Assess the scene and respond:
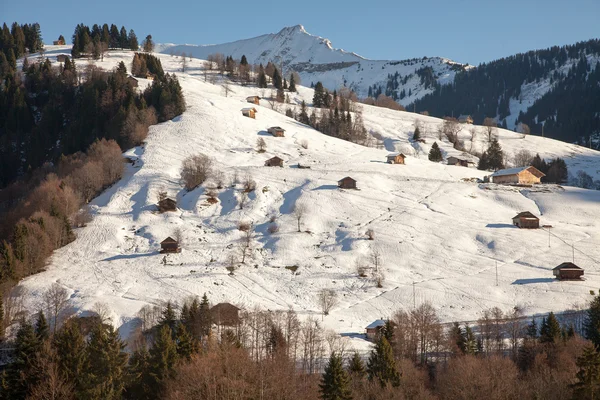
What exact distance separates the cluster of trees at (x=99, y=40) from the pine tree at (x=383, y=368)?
130 m

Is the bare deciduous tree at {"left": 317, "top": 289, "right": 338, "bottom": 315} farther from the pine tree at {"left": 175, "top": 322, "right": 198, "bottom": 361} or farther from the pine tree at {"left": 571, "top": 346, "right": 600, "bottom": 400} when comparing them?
→ the pine tree at {"left": 571, "top": 346, "right": 600, "bottom": 400}

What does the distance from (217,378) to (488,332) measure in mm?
28874

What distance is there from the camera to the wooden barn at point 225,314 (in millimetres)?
49344

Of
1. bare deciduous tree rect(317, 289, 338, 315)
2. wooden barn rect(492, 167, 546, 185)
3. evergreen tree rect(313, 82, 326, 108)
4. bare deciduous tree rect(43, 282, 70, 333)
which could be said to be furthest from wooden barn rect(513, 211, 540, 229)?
evergreen tree rect(313, 82, 326, 108)

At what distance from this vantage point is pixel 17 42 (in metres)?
150

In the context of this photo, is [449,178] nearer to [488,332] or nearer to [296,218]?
[296,218]

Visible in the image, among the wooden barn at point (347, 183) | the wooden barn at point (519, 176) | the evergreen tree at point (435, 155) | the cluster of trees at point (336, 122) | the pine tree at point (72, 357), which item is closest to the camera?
the pine tree at point (72, 357)

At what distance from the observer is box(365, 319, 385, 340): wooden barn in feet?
164

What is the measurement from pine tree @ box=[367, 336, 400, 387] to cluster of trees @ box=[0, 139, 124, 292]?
114 ft

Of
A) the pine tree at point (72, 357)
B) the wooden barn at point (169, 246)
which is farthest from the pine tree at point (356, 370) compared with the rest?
the wooden barn at point (169, 246)

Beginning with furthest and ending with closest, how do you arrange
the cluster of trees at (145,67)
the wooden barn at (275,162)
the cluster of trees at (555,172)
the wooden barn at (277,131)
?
the cluster of trees at (145,67)
the wooden barn at (277,131)
the cluster of trees at (555,172)
the wooden barn at (275,162)

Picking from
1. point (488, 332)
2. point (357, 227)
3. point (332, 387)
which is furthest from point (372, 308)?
point (332, 387)

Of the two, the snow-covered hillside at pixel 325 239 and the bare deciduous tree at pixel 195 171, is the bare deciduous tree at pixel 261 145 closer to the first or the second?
the snow-covered hillside at pixel 325 239

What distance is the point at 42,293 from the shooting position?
5338cm
